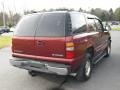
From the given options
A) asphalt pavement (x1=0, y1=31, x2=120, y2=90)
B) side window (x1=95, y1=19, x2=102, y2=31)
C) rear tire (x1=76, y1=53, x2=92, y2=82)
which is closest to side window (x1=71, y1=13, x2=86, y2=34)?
rear tire (x1=76, y1=53, x2=92, y2=82)

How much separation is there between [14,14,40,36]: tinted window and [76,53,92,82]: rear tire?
5.22 feet

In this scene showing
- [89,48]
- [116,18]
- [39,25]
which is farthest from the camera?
[116,18]

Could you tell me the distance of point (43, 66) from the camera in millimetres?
5262

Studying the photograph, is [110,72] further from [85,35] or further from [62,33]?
[62,33]

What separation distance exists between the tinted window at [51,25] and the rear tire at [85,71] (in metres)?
1.22

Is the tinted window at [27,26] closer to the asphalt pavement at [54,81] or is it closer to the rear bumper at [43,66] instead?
the rear bumper at [43,66]

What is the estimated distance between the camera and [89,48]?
6.24 m

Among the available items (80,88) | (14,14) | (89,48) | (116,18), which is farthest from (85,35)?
(116,18)

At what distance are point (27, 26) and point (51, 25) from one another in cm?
75

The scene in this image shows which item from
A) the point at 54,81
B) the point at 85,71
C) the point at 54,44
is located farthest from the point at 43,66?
the point at 85,71

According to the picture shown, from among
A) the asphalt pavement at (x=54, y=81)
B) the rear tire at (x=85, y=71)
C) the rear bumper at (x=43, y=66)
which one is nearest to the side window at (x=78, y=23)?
the rear tire at (x=85, y=71)

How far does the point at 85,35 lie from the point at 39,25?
129cm

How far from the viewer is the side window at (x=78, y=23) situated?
5.38 metres

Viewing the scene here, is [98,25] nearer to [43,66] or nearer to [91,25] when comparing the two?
[91,25]
